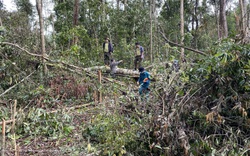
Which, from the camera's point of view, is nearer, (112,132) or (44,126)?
(112,132)

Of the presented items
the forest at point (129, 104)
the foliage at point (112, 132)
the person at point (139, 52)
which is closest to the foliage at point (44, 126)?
the forest at point (129, 104)

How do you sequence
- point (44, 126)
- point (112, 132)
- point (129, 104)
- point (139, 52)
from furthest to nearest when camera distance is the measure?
1. point (139, 52)
2. point (44, 126)
3. point (129, 104)
4. point (112, 132)

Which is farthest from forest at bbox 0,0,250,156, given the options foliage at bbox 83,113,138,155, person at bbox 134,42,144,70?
person at bbox 134,42,144,70

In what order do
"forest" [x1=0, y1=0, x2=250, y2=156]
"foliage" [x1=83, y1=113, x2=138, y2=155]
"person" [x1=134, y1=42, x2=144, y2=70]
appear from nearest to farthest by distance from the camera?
"forest" [x1=0, y1=0, x2=250, y2=156] < "foliage" [x1=83, y1=113, x2=138, y2=155] < "person" [x1=134, y1=42, x2=144, y2=70]

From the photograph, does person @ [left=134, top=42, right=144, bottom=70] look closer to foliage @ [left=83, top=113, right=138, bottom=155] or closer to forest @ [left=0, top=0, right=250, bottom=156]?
forest @ [left=0, top=0, right=250, bottom=156]

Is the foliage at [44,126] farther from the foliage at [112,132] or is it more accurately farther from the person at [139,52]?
the person at [139,52]

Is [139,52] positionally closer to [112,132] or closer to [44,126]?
[44,126]

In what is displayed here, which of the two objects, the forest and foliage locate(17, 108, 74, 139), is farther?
foliage locate(17, 108, 74, 139)

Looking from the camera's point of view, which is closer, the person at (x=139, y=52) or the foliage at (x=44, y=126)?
the foliage at (x=44, y=126)

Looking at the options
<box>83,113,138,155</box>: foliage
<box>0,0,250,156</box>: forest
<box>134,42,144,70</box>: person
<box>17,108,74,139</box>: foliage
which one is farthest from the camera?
<box>134,42,144,70</box>: person

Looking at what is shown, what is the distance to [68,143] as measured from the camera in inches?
217

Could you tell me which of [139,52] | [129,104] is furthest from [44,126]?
[139,52]

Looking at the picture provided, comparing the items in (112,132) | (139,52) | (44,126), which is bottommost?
(44,126)

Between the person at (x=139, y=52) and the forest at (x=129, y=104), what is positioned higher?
the person at (x=139, y=52)
